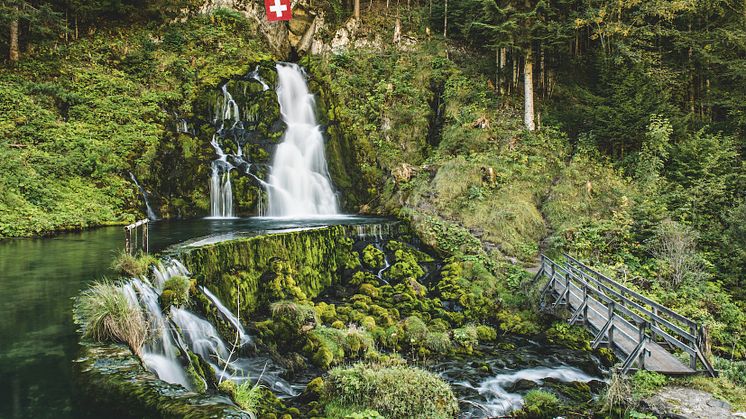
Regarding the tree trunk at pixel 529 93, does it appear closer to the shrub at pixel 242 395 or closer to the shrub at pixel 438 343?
the shrub at pixel 438 343

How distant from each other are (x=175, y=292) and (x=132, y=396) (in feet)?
12.7

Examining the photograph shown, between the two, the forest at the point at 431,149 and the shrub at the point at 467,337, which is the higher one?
the forest at the point at 431,149

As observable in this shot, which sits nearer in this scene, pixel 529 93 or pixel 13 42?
pixel 13 42

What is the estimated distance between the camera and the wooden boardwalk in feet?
25.9

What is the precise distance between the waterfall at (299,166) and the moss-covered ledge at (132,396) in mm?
13175

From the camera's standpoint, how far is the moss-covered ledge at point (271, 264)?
31.0 ft

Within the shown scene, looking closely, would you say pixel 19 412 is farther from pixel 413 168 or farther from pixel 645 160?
pixel 645 160

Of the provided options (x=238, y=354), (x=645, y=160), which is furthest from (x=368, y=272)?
(x=645, y=160)

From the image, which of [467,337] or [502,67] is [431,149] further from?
[467,337]

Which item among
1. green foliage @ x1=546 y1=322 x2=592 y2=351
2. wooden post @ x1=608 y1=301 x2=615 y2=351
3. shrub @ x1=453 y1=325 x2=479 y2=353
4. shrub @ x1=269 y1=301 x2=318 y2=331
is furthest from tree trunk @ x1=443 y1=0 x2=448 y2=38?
shrub @ x1=269 y1=301 x2=318 y2=331

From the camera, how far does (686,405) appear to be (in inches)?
279

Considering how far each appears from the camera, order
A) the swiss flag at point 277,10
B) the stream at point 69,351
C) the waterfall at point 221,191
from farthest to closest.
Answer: the swiss flag at point 277,10, the waterfall at point 221,191, the stream at point 69,351

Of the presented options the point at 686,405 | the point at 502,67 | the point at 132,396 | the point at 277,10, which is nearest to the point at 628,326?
the point at 686,405

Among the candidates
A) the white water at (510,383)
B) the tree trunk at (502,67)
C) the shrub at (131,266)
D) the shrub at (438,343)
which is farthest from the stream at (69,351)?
the tree trunk at (502,67)
